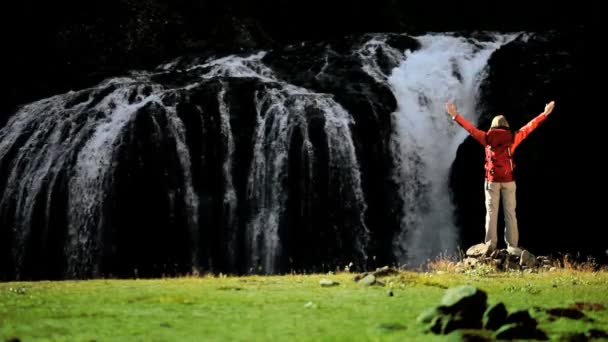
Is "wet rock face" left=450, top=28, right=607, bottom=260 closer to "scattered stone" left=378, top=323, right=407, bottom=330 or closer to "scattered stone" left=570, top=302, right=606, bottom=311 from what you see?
"scattered stone" left=570, top=302, right=606, bottom=311

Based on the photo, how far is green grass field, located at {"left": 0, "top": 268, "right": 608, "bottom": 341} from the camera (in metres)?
6.01

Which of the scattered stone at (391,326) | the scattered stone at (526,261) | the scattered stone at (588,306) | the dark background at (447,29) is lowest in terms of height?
the scattered stone at (391,326)

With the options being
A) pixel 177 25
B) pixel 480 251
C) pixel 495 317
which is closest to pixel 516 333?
pixel 495 317

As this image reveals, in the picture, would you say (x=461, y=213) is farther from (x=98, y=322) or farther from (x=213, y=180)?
(x=98, y=322)

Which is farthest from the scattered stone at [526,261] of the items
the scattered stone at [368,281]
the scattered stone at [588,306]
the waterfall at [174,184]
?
the waterfall at [174,184]

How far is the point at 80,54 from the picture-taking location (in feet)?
107

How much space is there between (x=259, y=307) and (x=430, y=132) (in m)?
17.7

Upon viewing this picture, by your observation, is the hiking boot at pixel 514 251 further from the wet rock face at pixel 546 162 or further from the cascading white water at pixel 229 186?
the cascading white water at pixel 229 186

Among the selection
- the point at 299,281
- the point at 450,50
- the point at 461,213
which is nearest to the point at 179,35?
the point at 450,50

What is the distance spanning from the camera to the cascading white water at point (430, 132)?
21734mm

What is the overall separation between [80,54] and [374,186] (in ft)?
57.3

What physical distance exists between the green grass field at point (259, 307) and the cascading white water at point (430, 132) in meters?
11.0

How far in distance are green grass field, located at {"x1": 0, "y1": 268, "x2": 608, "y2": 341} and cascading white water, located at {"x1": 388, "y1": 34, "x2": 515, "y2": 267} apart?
1096 cm

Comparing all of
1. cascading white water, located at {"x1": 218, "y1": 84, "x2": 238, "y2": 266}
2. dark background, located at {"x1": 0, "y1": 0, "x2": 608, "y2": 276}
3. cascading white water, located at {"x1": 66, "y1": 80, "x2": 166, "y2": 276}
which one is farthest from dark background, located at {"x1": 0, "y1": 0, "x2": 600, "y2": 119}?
cascading white water, located at {"x1": 218, "y1": 84, "x2": 238, "y2": 266}
